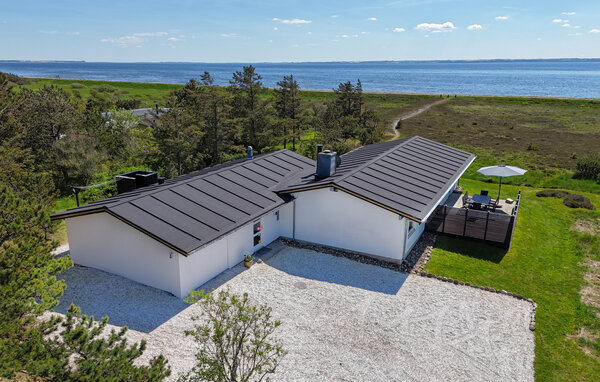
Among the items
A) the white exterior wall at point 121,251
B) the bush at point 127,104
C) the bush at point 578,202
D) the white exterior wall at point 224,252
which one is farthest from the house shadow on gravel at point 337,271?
the bush at point 127,104

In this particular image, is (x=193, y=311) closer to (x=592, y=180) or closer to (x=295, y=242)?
(x=295, y=242)

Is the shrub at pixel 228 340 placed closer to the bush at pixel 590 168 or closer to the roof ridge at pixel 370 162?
the roof ridge at pixel 370 162

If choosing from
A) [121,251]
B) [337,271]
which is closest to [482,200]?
[337,271]

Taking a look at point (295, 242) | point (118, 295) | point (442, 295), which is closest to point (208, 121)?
point (295, 242)

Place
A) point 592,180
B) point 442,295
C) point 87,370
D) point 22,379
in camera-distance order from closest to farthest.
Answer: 1. point 87,370
2. point 22,379
3. point 442,295
4. point 592,180

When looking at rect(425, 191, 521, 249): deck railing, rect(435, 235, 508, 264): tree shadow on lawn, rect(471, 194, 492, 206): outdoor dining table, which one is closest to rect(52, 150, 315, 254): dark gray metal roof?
rect(425, 191, 521, 249): deck railing

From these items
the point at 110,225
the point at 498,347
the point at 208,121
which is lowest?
the point at 498,347
